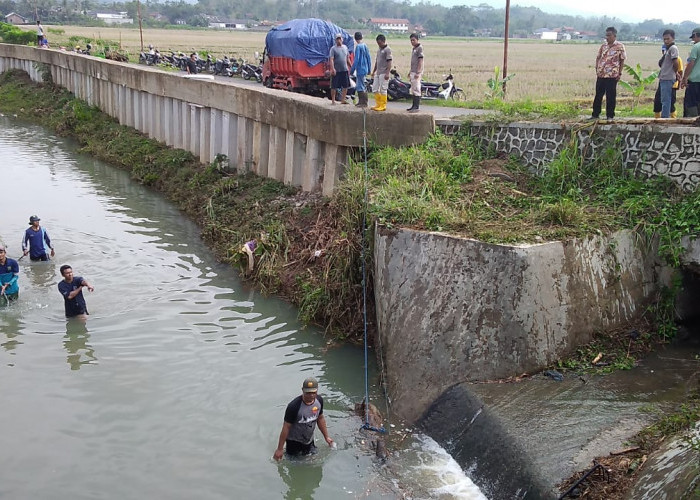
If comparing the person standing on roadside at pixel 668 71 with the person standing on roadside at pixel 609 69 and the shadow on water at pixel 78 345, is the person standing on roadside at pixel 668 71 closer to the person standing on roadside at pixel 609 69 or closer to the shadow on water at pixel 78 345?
the person standing on roadside at pixel 609 69

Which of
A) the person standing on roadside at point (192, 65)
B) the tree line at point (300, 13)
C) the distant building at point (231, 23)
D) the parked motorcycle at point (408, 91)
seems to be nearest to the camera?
the parked motorcycle at point (408, 91)

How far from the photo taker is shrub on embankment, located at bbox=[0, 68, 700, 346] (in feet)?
34.8

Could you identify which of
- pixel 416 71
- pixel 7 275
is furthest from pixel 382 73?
pixel 7 275

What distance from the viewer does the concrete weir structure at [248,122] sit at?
14.0m

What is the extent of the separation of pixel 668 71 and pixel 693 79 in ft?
2.15

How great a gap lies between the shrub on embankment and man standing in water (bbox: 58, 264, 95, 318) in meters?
3.11

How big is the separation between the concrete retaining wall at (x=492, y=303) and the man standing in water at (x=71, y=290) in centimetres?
531

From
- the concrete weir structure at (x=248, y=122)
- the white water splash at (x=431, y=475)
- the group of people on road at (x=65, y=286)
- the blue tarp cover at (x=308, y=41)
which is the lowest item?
the white water splash at (x=431, y=475)

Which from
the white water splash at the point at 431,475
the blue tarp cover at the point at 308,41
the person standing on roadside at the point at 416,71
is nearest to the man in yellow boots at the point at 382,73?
the person standing on roadside at the point at 416,71

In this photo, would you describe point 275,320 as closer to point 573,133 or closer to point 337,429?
point 337,429

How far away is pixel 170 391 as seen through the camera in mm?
10172

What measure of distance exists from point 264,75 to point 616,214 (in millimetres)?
16715

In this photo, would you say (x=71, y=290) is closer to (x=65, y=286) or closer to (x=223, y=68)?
(x=65, y=286)

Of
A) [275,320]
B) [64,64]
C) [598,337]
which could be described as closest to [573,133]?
[598,337]
